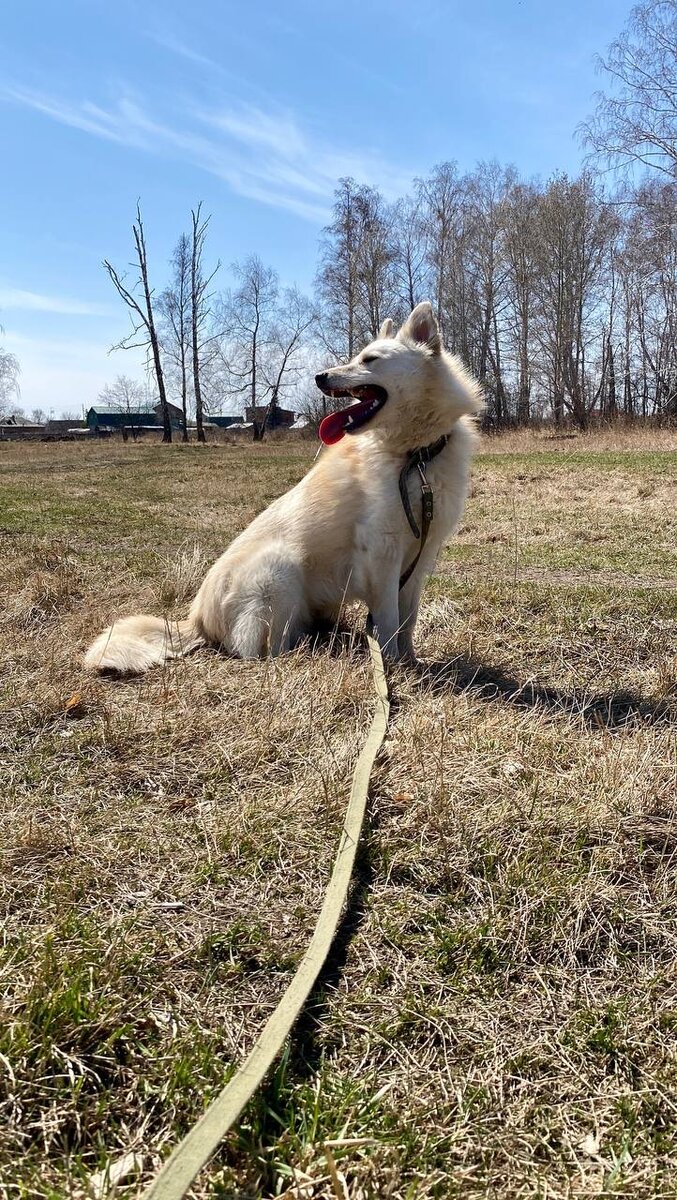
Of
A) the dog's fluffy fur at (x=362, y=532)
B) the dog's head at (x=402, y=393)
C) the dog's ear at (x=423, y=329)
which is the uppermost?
the dog's ear at (x=423, y=329)

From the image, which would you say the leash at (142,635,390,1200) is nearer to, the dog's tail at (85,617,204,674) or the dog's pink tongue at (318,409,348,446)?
the dog's tail at (85,617,204,674)

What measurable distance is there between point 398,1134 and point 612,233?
40.6 meters

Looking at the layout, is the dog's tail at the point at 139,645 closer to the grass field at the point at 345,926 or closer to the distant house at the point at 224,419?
the grass field at the point at 345,926

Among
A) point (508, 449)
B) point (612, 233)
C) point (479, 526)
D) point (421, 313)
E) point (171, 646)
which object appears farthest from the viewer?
point (612, 233)

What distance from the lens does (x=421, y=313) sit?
399 centimetres

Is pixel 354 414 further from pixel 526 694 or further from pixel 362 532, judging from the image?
pixel 526 694

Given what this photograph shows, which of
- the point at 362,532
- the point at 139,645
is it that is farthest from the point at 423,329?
the point at 139,645

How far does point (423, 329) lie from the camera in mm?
4012

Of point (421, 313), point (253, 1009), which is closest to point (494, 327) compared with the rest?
point (421, 313)

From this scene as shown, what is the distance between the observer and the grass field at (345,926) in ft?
3.85

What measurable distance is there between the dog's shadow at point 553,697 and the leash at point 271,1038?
129 centimetres

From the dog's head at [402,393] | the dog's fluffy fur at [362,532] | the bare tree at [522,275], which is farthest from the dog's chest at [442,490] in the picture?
the bare tree at [522,275]

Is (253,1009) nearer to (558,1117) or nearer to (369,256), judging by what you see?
(558,1117)

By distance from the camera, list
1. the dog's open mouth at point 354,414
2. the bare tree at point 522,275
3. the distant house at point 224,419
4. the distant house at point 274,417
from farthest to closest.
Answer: the distant house at point 224,419 → the distant house at point 274,417 → the bare tree at point 522,275 → the dog's open mouth at point 354,414
